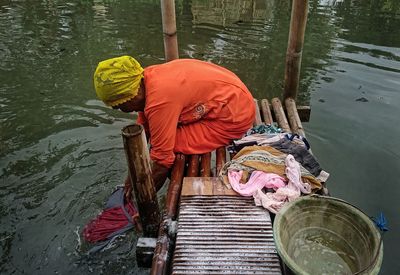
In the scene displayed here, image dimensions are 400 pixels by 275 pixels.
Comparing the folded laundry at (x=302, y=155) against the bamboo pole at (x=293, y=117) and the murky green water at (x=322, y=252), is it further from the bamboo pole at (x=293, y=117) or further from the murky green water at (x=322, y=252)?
the bamboo pole at (x=293, y=117)

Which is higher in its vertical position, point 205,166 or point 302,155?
point 302,155

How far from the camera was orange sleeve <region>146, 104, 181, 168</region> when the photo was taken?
11.5ft

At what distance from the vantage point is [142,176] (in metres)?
3.07

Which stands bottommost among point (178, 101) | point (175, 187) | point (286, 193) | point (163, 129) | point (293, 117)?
point (293, 117)

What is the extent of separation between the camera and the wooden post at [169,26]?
5.18 m

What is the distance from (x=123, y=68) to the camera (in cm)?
337

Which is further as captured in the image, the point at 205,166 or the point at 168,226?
the point at 205,166

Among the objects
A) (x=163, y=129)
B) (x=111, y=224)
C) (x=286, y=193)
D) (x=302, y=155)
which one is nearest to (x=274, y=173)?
(x=286, y=193)

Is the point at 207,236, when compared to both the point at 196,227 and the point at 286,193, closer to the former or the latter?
the point at 196,227

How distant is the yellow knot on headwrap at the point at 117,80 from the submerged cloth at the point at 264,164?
1168 mm

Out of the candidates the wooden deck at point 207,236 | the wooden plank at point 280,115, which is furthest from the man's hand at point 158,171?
the wooden plank at point 280,115

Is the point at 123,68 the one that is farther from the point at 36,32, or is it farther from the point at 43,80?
the point at 36,32

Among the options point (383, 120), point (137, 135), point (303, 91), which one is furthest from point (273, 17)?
point (137, 135)

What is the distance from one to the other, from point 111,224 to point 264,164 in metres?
1.73
